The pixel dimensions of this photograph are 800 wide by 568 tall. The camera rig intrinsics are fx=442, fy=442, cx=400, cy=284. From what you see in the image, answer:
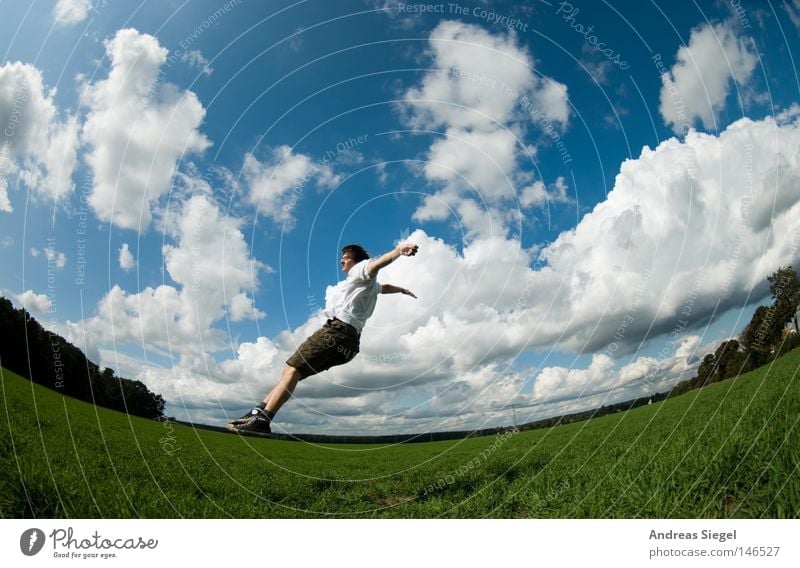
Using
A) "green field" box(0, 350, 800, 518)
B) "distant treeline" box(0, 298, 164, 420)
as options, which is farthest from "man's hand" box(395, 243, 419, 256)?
"distant treeline" box(0, 298, 164, 420)

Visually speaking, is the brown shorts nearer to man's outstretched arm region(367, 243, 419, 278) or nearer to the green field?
man's outstretched arm region(367, 243, 419, 278)

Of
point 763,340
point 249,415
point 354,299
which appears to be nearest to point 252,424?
point 249,415

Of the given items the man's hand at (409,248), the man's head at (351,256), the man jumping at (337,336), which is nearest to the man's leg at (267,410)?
the man jumping at (337,336)

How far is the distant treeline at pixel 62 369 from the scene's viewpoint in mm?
5672

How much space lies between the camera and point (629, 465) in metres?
4.97

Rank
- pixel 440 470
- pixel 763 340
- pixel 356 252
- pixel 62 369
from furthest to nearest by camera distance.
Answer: pixel 440 470 → pixel 356 252 → pixel 62 369 → pixel 763 340

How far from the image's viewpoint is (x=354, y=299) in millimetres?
5590

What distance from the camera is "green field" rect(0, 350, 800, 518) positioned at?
4.42m

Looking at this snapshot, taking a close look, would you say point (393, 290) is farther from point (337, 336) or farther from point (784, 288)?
point (784, 288)

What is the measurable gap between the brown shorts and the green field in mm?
1725

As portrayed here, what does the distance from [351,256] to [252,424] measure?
2.40m

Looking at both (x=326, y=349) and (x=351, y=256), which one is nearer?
(x=326, y=349)
